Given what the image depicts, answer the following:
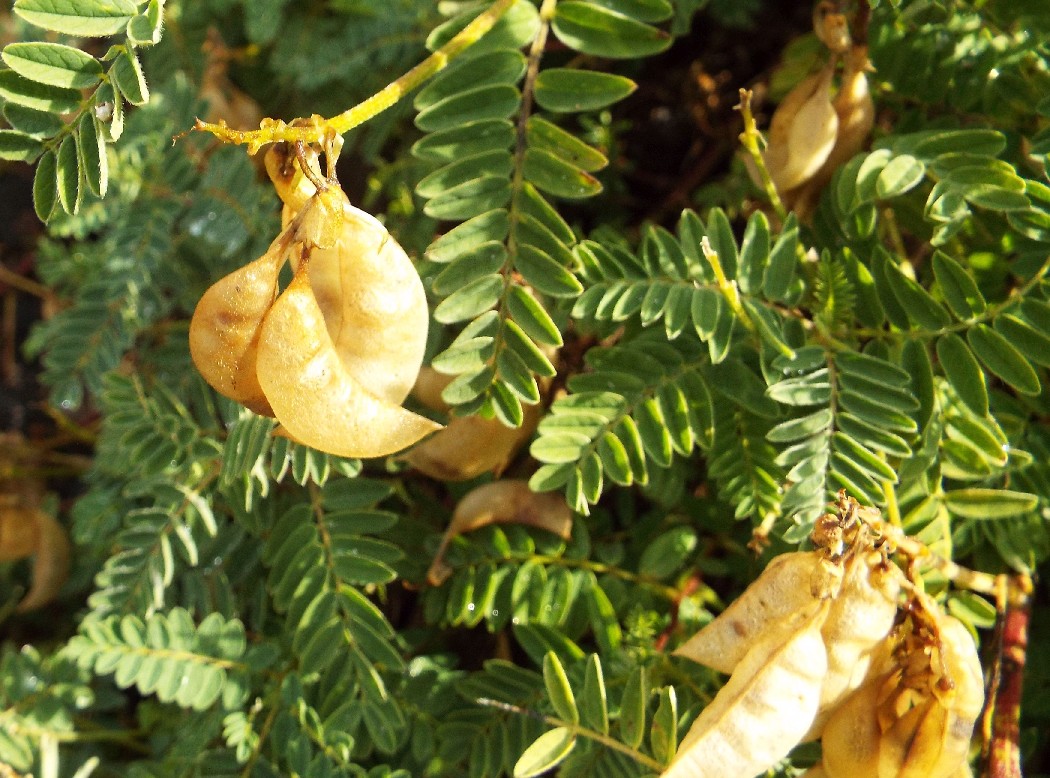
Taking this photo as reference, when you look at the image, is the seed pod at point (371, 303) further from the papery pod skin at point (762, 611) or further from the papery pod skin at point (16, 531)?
the papery pod skin at point (16, 531)

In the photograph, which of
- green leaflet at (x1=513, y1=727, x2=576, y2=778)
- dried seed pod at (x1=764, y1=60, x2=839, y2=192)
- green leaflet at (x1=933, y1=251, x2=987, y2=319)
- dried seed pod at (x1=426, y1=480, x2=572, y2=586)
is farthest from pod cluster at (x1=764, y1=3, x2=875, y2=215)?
green leaflet at (x1=513, y1=727, x2=576, y2=778)

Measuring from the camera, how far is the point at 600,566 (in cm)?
155

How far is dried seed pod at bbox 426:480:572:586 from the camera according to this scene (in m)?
1.52

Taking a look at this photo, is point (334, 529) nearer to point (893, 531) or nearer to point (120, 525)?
point (120, 525)

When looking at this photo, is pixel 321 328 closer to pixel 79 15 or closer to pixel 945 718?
pixel 79 15

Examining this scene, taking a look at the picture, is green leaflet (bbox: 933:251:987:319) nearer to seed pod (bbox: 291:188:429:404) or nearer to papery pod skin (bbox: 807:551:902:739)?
papery pod skin (bbox: 807:551:902:739)

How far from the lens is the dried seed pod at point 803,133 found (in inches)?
55.6

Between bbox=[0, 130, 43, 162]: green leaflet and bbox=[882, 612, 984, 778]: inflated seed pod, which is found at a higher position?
bbox=[0, 130, 43, 162]: green leaflet

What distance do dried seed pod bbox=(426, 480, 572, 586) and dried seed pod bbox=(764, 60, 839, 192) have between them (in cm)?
Result: 57

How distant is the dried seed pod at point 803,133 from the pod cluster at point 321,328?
595 millimetres

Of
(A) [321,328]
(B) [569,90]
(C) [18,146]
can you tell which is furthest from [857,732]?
(C) [18,146]

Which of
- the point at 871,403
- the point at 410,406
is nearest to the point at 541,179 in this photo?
the point at 410,406

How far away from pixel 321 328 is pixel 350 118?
0.71 feet

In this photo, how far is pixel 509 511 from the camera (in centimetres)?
152
